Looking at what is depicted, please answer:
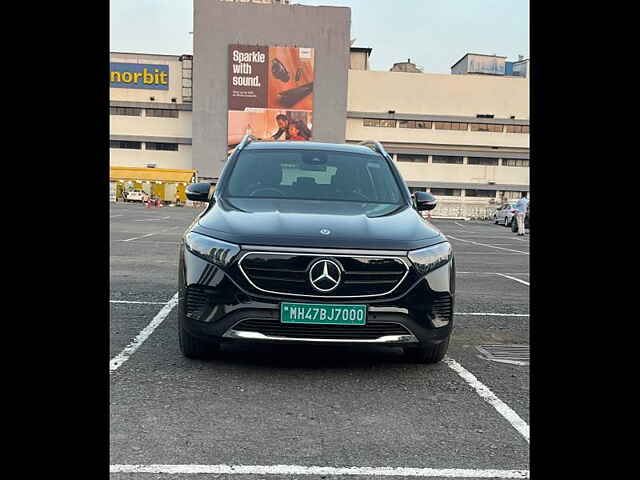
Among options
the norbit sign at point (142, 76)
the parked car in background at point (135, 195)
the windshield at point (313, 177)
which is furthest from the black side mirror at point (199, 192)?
the norbit sign at point (142, 76)

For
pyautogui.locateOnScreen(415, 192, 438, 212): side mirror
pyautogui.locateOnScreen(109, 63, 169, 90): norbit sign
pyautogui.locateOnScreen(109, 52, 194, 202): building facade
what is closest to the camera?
pyautogui.locateOnScreen(415, 192, 438, 212): side mirror

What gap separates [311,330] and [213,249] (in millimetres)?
804

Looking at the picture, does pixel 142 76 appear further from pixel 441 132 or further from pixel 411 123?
pixel 441 132

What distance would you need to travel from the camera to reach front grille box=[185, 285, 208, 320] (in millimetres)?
3791

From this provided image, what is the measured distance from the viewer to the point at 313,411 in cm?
332

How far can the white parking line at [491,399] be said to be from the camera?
3.18 m

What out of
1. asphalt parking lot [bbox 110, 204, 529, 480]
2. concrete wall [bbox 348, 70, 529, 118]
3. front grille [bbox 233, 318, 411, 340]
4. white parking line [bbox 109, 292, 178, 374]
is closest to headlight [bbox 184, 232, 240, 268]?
front grille [bbox 233, 318, 411, 340]

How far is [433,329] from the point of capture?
12.8ft

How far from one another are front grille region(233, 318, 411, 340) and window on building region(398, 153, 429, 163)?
191 feet

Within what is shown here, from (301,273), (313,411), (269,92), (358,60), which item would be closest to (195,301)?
(301,273)

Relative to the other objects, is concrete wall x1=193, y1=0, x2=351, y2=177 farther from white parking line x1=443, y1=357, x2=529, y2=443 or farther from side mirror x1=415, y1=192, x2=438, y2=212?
white parking line x1=443, y1=357, x2=529, y2=443

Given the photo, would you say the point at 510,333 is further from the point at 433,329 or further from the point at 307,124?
the point at 307,124
